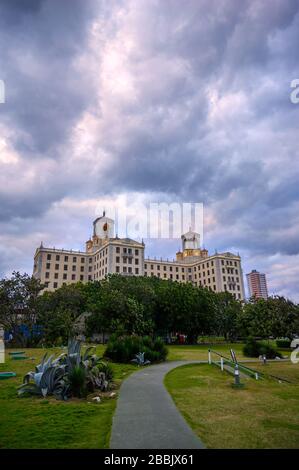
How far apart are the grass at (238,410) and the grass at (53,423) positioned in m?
2.22

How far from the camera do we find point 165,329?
48906 millimetres

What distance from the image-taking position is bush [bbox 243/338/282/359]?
25609mm

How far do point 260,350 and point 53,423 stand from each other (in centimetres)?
2236

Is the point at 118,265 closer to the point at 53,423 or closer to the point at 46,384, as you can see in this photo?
the point at 46,384

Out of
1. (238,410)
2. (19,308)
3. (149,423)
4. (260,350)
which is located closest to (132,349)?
(260,350)

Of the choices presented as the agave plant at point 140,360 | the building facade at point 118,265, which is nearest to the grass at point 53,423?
the agave plant at point 140,360

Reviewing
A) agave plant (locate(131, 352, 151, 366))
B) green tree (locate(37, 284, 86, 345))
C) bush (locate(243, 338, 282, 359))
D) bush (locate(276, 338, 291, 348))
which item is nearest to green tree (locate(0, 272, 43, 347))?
green tree (locate(37, 284, 86, 345))

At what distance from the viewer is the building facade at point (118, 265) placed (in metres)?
93.2

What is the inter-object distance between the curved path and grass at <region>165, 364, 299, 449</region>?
1.09ft

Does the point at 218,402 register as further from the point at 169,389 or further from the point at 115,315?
the point at 115,315

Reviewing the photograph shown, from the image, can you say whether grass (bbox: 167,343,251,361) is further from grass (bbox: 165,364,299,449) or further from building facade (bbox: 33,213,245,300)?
building facade (bbox: 33,213,245,300)

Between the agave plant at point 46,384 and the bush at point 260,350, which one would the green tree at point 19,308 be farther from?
the agave plant at point 46,384

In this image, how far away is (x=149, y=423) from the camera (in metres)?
7.18

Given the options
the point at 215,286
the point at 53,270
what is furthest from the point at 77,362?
the point at 215,286
